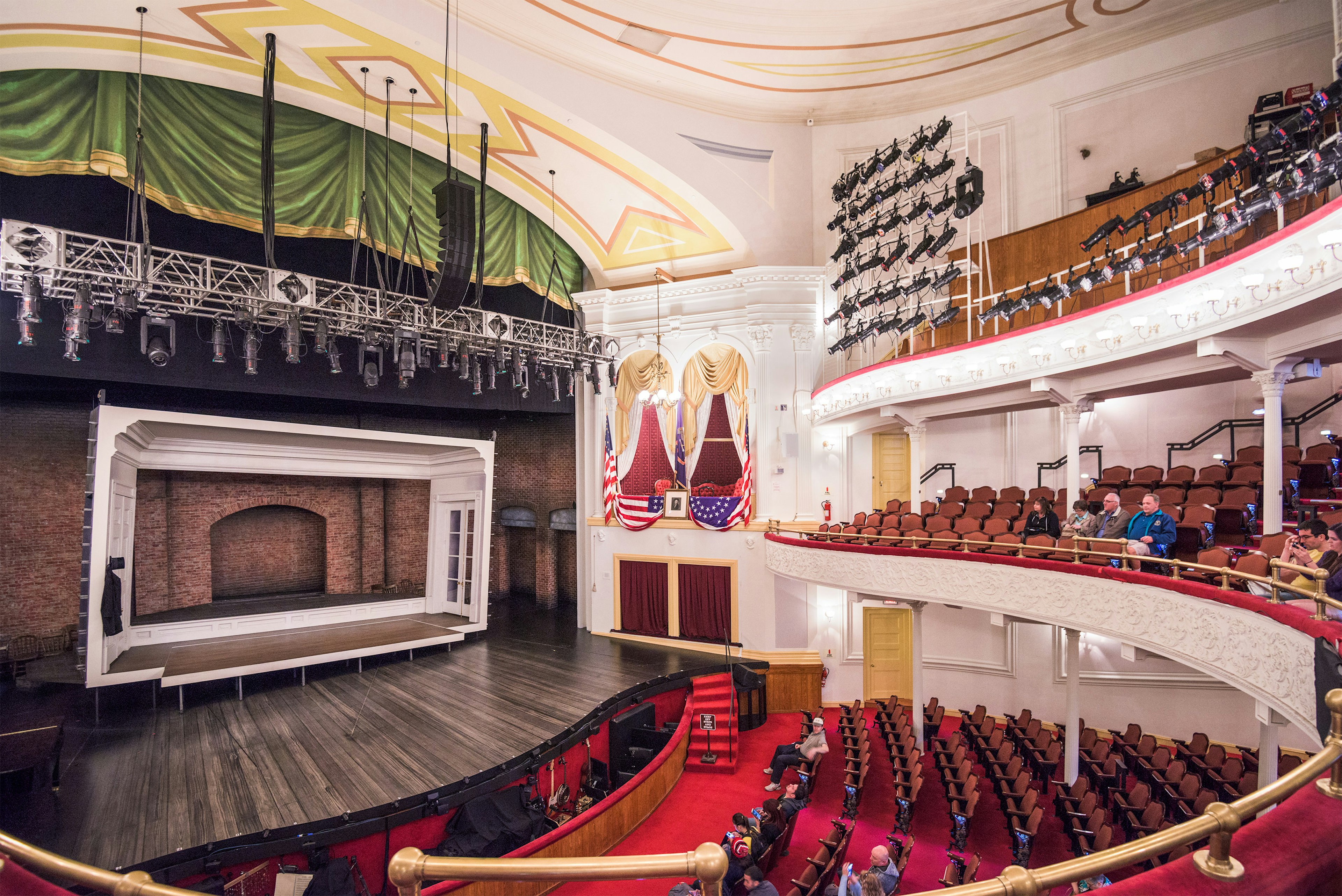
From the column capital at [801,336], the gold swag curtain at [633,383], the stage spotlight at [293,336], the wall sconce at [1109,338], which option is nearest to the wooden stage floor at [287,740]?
the gold swag curtain at [633,383]

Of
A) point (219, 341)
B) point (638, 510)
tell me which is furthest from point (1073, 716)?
point (219, 341)

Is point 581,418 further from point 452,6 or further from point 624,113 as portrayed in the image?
point 452,6

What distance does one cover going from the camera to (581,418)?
1506cm

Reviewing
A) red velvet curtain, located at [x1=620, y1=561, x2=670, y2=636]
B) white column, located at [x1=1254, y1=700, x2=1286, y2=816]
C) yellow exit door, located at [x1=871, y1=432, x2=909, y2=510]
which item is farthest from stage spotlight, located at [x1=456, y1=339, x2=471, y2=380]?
white column, located at [x1=1254, y1=700, x2=1286, y2=816]

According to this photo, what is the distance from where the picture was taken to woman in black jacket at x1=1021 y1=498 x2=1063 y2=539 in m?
7.99

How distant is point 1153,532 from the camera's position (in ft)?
21.3

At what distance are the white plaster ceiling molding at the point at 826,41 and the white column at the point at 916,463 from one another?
688 centimetres

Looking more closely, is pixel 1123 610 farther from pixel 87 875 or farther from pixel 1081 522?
pixel 87 875

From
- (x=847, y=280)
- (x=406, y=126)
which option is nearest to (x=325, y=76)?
(x=406, y=126)

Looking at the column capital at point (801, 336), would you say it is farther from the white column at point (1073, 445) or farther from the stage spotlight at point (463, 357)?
the stage spotlight at point (463, 357)

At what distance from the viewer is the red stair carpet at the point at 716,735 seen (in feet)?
32.4

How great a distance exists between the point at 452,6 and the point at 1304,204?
10828mm

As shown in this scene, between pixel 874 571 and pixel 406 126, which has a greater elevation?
pixel 406 126

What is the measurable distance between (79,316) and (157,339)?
100 cm
